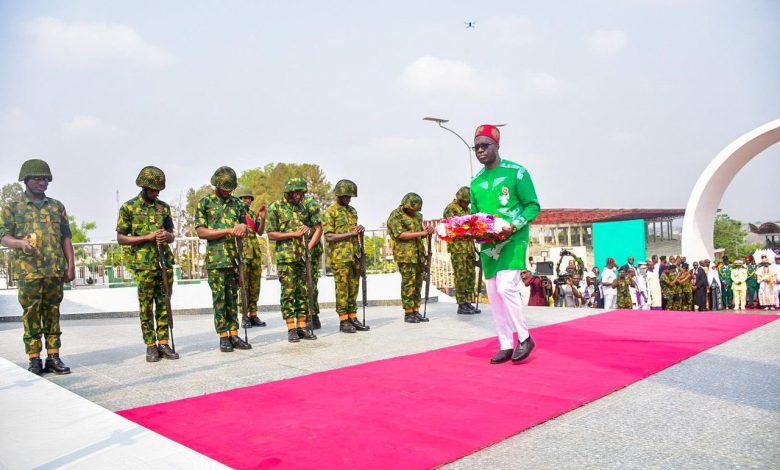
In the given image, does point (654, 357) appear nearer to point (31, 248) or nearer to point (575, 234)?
point (31, 248)

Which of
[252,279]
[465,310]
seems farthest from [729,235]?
[252,279]

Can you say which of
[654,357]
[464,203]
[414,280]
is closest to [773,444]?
[654,357]

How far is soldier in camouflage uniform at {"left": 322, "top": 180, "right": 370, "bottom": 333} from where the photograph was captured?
26.2 ft

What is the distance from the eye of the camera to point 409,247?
8852 mm

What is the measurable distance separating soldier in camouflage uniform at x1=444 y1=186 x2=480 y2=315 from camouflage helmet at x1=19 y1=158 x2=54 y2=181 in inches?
223

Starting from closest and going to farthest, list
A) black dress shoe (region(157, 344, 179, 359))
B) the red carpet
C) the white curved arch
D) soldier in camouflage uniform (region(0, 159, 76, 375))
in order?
the red carpet < soldier in camouflage uniform (region(0, 159, 76, 375)) < black dress shoe (region(157, 344, 179, 359)) < the white curved arch

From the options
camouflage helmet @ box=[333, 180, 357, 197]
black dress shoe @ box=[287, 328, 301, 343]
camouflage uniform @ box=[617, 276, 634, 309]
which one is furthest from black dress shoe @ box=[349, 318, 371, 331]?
camouflage uniform @ box=[617, 276, 634, 309]

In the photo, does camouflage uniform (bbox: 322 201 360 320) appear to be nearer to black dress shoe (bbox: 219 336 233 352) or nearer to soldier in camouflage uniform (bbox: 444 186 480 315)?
black dress shoe (bbox: 219 336 233 352)

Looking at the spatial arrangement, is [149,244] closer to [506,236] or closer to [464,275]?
[506,236]

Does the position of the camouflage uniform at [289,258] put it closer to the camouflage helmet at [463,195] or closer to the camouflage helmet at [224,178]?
the camouflage helmet at [224,178]

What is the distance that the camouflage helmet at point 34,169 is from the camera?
5.68 metres

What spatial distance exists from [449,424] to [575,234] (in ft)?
176

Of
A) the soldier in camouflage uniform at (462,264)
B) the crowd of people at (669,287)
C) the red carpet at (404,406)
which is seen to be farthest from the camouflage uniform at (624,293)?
the red carpet at (404,406)

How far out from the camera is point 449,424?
3432 mm
